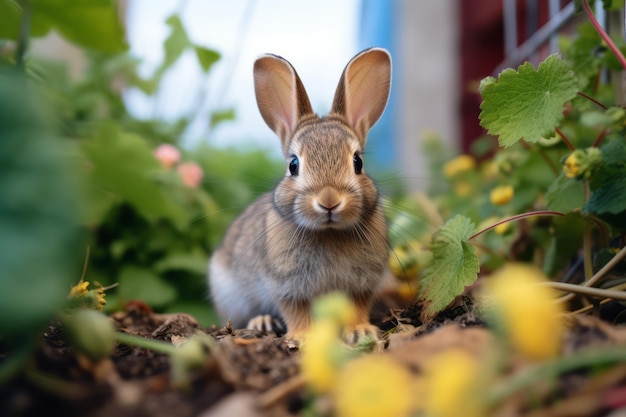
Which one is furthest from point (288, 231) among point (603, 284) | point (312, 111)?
point (603, 284)

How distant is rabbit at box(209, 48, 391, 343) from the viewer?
2.31 meters

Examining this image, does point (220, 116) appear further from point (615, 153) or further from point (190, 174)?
point (615, 153)

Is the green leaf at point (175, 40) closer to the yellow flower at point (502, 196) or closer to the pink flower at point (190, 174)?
the pink flower at point (190, 174)

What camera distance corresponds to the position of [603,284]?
199cm

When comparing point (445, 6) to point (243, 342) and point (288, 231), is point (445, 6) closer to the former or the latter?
point (288, 231)

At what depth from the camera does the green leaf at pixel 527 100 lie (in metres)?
1.89

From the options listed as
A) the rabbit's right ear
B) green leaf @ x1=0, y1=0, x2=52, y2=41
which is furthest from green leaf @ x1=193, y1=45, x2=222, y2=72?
green leaf @ x1=0, y1=0, x2=52, y2=41

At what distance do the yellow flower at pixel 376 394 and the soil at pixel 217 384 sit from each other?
0.70ft

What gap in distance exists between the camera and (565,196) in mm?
2172

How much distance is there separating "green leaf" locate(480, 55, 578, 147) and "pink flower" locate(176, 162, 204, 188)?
7.35 feet

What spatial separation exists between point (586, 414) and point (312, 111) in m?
1.94

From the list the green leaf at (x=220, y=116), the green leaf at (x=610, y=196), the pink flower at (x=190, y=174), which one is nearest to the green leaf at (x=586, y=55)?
the green leaf at (x=610, y=196)

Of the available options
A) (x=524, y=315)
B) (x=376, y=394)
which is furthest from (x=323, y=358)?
(x=524, y=315)

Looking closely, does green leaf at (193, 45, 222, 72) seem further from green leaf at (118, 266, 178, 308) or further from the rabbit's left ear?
green leaf at (118, 266, 178, 308)
